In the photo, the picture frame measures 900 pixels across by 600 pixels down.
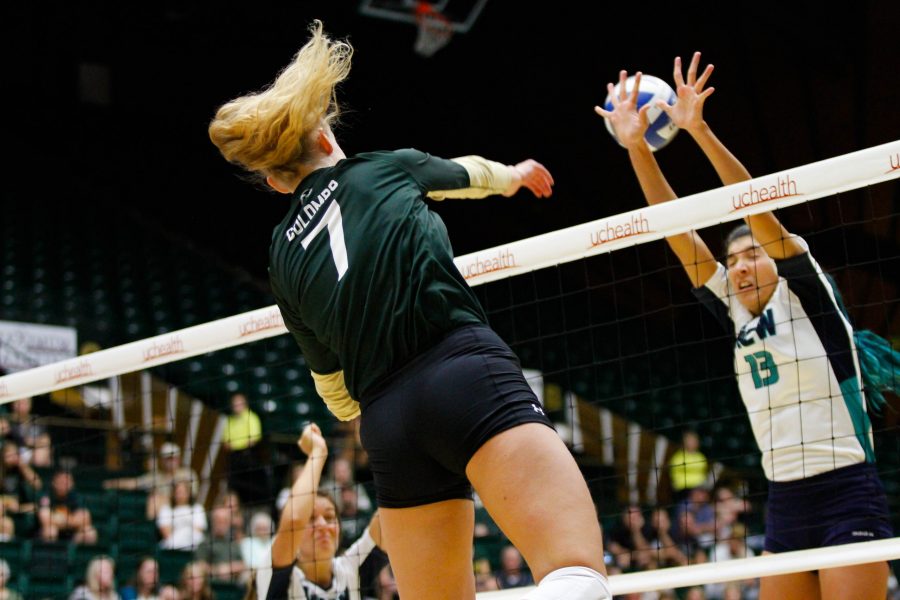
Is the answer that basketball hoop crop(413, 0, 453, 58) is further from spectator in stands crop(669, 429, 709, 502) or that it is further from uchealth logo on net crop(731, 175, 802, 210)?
uchealth logo on net crop(731, 175, 802, 210)

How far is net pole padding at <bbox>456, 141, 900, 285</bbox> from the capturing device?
158 inches

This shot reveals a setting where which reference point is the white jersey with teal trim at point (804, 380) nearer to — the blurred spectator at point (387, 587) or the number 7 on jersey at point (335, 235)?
the number 7 on jersey at point (335, 235)

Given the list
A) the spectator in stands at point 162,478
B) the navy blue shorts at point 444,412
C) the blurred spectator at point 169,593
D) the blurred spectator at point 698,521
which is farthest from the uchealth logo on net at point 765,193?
the spectator in stands at point 162,478

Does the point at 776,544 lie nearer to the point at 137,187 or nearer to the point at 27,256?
the point at 27,256

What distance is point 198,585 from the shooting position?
8875 mm

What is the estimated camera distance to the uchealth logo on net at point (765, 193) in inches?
162

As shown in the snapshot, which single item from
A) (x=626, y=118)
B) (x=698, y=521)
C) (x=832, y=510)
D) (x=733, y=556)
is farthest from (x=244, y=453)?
(x=832, y=510)

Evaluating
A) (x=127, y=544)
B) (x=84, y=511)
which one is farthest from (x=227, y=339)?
(x=127, y=544)

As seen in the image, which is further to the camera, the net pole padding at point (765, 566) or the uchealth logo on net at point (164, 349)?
the uchealth logo on net at point (164, 349)

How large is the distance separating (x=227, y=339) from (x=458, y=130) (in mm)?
12369

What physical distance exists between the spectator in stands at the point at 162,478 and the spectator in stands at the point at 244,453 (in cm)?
47

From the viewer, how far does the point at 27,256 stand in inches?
630

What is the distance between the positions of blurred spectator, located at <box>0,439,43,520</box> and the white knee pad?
8.09 meters

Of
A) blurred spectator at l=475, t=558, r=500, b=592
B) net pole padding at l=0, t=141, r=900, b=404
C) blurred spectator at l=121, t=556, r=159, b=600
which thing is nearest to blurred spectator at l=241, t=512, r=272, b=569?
blurred spectator at l=121, t=556, r=159, b=600
